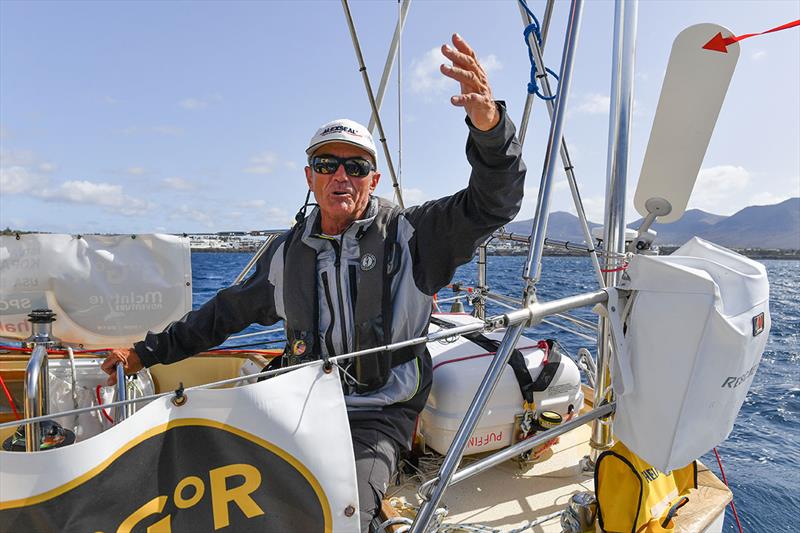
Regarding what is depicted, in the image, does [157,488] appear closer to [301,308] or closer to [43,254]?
[301,308]

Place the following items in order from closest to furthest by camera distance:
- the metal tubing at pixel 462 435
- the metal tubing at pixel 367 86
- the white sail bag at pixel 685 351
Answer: the metal tubing at pixel 462 435 < the white sail bag at pixel 685 351 < the metal tubing at pixel 367 86

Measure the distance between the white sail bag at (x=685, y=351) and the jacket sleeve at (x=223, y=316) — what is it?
69.1 inches

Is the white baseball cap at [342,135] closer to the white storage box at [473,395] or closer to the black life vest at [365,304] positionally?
the black life vest at [365,304]

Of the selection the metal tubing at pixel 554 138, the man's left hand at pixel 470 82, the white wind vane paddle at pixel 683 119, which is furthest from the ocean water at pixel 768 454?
the man's left hand at pixel 470 82

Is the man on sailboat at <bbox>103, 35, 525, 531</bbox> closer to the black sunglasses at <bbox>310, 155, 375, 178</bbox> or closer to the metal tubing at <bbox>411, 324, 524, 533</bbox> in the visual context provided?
the black sunglasses at <bbox>310, 155, 375, 178</bbox>

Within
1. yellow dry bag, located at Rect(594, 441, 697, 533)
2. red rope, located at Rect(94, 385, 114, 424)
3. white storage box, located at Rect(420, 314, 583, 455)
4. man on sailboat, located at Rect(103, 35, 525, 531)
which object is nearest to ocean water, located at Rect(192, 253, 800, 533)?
white storage box, located at Rect(420, 314, 583, 455)

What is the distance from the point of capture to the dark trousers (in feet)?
5.75

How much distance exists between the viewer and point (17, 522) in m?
1.07

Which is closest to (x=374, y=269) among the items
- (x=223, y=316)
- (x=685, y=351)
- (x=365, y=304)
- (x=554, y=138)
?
(x=365, y=304)

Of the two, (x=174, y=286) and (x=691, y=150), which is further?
(x=174, y=286)

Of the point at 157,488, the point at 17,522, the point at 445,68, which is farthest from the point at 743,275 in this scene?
the point at 17,522

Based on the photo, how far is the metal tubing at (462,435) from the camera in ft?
4.71

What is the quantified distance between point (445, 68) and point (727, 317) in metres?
1.24

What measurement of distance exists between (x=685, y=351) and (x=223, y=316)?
2.17 meters
